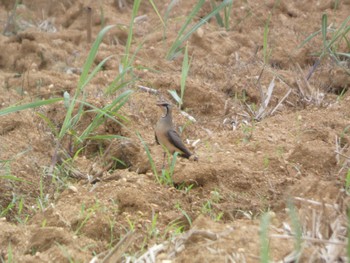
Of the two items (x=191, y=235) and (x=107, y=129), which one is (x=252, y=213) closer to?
(x=191, y=235)

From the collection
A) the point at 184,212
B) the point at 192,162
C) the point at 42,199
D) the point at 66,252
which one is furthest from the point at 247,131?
the point at 66,252

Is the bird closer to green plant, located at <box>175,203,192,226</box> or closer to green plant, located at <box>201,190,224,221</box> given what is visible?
green plant, located at <box>201,190,224,221</box>

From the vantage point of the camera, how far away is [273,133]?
4277mm

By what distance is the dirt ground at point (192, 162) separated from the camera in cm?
258

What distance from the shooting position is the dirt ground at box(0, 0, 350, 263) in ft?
8.45

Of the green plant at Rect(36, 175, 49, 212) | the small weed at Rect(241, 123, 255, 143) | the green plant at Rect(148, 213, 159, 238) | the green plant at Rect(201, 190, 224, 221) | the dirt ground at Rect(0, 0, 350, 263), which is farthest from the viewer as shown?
the small weed at Rect(241, 123, 255, 143)

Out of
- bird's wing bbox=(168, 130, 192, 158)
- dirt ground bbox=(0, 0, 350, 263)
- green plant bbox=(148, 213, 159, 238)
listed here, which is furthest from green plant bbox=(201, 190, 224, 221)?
bird's wing bbox=(168, 130, 192, 158)

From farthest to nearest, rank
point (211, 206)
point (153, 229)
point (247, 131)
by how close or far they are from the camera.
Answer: point (247, 131) < point (211, 206) < point (153, 229)

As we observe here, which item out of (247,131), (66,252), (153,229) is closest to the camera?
(66,252)

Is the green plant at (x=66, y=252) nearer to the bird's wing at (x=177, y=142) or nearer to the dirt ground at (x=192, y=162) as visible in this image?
the dirt ground at (x=192, y=162)

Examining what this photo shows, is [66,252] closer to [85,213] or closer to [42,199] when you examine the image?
[85,213]

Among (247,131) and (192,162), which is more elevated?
(192,162)

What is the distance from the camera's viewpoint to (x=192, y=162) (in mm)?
3742

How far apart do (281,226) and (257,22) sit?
4602 millimetres
